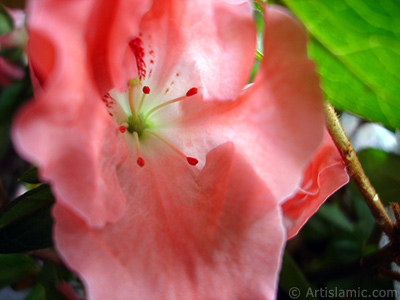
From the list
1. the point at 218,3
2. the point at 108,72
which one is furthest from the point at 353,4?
the point at 108,72

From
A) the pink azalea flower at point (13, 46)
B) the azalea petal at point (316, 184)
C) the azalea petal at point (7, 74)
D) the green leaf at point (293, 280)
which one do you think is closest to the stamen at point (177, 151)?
the azalea petal at point (316, 184)

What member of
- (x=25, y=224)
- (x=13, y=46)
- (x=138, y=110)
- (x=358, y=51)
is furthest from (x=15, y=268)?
(x=13, y=46)

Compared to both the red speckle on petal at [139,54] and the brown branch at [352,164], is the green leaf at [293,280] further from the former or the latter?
the red speckle on petal at [139,54]

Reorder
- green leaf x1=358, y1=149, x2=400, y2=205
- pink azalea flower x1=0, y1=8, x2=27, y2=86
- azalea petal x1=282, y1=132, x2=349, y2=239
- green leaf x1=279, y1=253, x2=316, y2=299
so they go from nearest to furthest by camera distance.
Answer: azalea petal x1=282, y1=132, x2=349, y2=239, green leaf x1=279, y1=253, x2=316, y2=299, green leaf x1=358, y1=149, x2=400, y2=205, pink azalea flower x1=0, y1=8, x2=27, y2=86

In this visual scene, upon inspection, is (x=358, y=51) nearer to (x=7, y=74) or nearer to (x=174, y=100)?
(x=174, y=100)

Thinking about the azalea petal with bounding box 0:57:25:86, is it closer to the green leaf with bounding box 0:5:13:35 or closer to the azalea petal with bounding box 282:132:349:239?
the green leaf with bounding box 0:5:13:35

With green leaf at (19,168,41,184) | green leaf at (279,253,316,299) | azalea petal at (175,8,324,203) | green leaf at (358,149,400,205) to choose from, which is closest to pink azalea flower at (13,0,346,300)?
azalea petal at (175,8,324,203)
